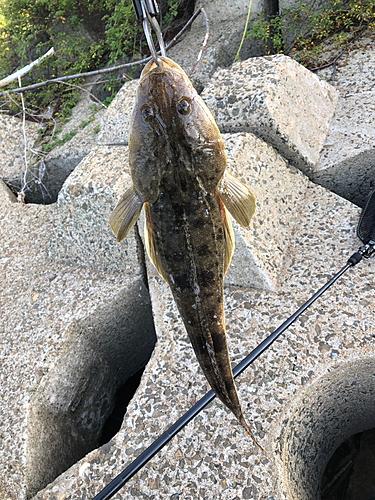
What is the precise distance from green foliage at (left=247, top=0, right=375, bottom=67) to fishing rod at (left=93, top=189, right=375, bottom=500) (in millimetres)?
2261

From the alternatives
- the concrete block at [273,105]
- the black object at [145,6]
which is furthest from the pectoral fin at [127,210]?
the concrete block at [273,105]

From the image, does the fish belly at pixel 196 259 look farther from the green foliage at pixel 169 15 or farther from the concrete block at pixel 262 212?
the green foliage at pixel 169 15

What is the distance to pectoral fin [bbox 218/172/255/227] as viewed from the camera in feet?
3.99

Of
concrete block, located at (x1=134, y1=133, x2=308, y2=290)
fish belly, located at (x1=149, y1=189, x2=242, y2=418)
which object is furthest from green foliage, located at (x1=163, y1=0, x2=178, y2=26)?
fish belly, located at (x1=149, y1=189, x2=242, y2=418)

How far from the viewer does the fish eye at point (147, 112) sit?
3.63 ft

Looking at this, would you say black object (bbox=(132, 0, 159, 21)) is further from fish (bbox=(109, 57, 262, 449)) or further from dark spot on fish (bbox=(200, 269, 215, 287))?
dark spot on fish (bbox=(200, 269, 215, 287))

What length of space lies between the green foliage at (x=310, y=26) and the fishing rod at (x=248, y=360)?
7.42 feet

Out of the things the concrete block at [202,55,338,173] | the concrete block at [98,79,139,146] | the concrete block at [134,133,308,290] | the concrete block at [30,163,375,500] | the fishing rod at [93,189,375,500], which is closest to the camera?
Result: the fishing rod at [93,189,375,500]

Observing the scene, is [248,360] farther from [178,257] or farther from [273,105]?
[273,105]

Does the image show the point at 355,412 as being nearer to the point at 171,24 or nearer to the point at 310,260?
the point at 310,260

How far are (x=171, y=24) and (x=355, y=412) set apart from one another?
213 inches

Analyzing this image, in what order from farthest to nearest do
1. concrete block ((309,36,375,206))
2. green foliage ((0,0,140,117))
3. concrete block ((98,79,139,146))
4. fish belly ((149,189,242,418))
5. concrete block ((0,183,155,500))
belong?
1. green foliage ((0,0,140,117))
2. concrete block ((98,79,139,146))
3. concrete block ((309,36,375,206))
4. concrete block ((0,183,155,500))
5. fish belly ((149,189,242,418))

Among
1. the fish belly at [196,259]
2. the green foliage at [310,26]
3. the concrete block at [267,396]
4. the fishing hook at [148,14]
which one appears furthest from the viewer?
the green foliage at [310,26]

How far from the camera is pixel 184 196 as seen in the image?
1.14m
